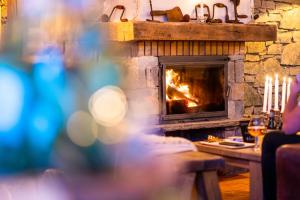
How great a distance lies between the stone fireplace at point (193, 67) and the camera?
3.68 metres

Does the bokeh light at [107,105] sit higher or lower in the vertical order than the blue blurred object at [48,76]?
lower

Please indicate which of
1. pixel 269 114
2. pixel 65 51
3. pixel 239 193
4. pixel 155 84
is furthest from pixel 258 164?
pixel 65 51

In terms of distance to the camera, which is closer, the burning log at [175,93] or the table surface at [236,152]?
the table surface at [236,152]

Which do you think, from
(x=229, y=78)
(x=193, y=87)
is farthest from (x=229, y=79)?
(x=193, y=87)

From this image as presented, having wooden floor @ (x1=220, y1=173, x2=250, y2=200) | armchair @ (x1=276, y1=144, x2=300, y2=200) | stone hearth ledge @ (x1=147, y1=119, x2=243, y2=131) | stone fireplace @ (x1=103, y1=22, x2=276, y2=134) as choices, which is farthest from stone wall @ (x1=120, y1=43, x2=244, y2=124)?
armchair @ (x1=276, y1=144, x2=300, y2=200)

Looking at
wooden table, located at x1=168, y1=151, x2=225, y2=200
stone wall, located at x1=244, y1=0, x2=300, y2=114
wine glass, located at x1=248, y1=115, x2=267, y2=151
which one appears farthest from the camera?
stone wall, located at x1=244, y1=0, x2=300, y2=114

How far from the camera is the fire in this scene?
3924 mm

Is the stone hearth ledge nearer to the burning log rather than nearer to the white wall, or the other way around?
the burning log

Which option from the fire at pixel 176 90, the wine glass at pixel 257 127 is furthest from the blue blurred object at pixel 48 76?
the fire at pixel 176 90

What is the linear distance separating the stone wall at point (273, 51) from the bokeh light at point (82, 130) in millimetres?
4319

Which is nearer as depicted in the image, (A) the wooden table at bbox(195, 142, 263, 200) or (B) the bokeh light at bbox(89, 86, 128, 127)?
(B) the bokeh light at bbox(89, 86, 128, 127)

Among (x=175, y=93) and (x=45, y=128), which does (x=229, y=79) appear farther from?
(x=45, y=128)

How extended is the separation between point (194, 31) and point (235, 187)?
1168 mm

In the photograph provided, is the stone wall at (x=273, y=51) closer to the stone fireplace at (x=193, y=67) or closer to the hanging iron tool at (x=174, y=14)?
the stone fireplace at (x=193, y=67)
